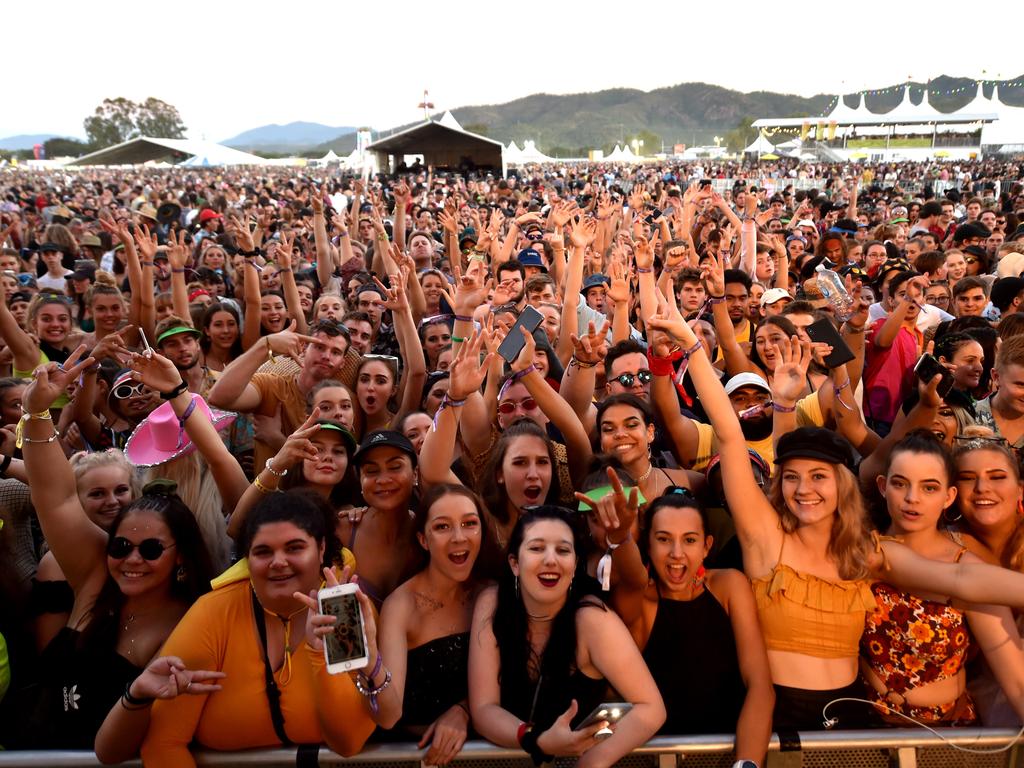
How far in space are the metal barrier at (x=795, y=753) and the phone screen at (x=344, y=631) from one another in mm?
406

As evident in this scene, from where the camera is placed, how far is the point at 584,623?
2.32m

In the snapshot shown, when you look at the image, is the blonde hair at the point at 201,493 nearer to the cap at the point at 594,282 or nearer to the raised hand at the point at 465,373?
the raised hand at the point at 465,373

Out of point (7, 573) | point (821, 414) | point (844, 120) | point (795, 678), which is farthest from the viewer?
point (844, 120)

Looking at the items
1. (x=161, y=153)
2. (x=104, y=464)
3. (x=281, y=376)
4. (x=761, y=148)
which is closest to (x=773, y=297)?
(x=281, y=376)

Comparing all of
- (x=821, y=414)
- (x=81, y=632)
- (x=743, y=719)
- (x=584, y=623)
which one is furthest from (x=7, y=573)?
(x=821, y=414)

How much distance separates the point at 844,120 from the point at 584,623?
65.5 meters

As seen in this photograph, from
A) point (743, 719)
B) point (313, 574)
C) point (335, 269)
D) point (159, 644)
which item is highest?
point (335, 269)

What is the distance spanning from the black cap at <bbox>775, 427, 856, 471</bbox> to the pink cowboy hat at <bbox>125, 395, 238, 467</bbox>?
93.3 inches

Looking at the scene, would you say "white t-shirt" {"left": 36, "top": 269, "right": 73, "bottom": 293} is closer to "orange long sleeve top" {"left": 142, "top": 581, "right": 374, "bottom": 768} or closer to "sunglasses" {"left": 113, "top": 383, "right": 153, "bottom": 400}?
"sunglasses" {"left": 113, "top": 383, "right": 153, "bottom": 400}

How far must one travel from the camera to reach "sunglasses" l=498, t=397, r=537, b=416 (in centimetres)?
373

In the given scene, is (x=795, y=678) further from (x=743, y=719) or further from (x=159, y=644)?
(x=159, y=644)

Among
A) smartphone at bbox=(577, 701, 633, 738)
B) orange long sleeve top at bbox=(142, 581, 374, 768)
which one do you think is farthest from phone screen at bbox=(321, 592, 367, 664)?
smartphone at bbox=(577, 701, 633, 738)

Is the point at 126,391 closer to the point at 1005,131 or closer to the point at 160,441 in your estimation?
the point at 160,441

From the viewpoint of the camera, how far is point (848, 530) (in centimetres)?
249
